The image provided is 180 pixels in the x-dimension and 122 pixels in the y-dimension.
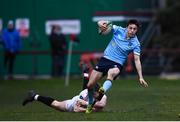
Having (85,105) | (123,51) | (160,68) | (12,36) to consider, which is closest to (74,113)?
(85,105)

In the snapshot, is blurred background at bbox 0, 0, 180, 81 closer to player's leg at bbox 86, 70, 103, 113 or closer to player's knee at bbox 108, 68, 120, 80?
player's leg at bbox 86, 70, 103, 113

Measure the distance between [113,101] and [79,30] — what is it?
15.3 meters

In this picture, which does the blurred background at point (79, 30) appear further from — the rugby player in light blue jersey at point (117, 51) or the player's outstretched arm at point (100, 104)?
the player's outstretched arm at point (100, 104)

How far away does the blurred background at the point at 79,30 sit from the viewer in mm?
35812

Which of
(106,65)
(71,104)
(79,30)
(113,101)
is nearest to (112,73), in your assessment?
(106,65)

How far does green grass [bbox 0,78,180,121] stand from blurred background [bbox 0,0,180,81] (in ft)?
12.5

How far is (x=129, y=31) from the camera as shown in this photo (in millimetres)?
17172

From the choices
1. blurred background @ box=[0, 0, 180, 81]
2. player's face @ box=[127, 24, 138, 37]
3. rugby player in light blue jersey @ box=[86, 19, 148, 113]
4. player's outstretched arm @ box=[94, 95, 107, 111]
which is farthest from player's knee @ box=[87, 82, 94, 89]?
blurred background @ box=[0, 0, 180, 81]

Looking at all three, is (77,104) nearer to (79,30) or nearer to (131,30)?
(131,30)

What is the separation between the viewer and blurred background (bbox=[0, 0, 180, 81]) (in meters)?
35.8

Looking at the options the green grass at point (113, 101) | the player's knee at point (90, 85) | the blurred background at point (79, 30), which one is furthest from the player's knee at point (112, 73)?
the blurred background at point (79, 30)

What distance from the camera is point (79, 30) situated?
36625 mm

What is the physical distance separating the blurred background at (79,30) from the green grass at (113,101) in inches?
150

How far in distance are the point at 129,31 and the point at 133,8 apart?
1987cm
